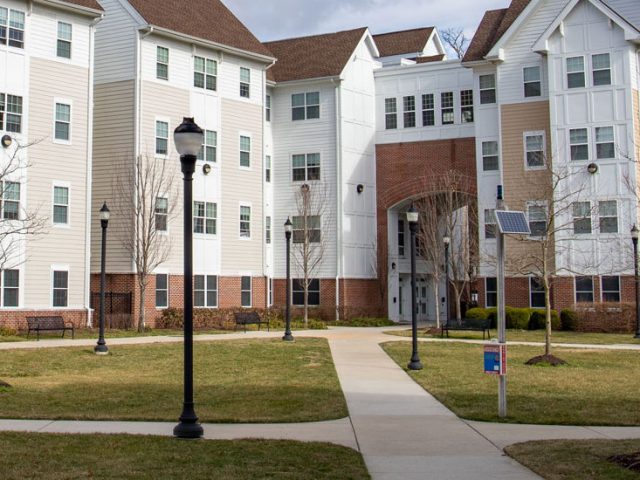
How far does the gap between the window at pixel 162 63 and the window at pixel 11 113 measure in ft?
24.0

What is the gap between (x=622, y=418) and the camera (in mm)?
12758

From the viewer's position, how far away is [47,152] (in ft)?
111

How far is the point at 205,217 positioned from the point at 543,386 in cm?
2568

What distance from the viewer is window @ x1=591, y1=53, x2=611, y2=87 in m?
39.6

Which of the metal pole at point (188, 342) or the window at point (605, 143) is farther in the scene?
the window at point (605, 143)

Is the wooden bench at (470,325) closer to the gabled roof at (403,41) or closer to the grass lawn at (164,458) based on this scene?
the grass lawn at (164,458)

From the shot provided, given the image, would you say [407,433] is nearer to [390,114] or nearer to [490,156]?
[490,156]

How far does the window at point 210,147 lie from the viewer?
40344 mm

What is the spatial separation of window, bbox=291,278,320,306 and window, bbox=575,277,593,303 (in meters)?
13.4

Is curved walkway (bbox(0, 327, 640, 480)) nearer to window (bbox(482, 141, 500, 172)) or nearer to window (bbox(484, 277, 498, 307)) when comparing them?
window (bbox(484, 277, 498, 307))

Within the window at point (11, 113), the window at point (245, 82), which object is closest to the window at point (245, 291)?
the window at point (245, 82)

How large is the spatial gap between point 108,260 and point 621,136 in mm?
24023

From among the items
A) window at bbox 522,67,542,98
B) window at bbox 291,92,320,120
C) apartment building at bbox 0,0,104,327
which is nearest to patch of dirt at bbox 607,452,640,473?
apartment building at bbox 0,0,104,327

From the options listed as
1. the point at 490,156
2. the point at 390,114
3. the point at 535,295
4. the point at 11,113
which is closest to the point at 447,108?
the point at 390,114
